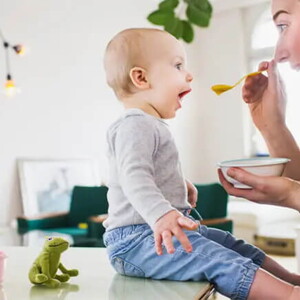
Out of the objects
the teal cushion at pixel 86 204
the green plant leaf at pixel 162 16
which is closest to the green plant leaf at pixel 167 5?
the green plant leaf at pixel 162 16

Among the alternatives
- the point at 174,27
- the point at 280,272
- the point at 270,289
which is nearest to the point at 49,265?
the point at 270,289

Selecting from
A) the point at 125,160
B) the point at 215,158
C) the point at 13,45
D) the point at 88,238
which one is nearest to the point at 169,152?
the point at 125,160

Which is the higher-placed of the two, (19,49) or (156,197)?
(19,49)

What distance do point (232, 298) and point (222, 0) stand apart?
6372 millimetres

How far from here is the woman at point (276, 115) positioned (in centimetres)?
103

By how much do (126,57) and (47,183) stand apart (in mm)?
3987

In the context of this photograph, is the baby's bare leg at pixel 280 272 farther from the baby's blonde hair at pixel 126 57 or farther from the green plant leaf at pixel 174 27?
the green plant leaf at pixel 174 27

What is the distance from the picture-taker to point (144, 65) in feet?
3.62

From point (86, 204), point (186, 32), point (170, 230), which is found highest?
point (186, 32)

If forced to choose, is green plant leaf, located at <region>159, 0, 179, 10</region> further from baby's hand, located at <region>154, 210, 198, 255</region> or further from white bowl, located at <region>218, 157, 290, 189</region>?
baby's hand, located at <region>154, 210, 198, 255</region>

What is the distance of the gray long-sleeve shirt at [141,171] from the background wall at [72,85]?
3.97m

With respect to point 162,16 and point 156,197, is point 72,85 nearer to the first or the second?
point 162,16

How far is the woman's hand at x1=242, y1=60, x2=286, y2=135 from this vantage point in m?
1.26

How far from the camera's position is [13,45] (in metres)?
4.88
